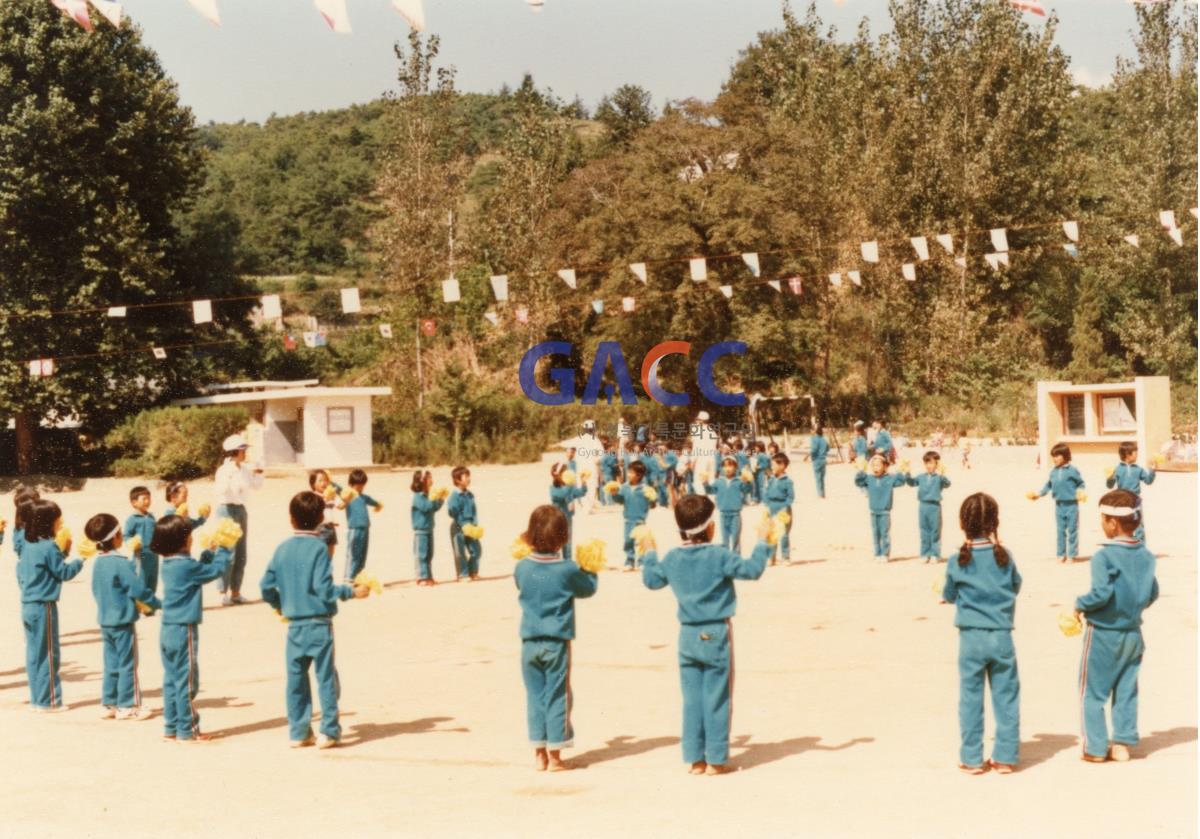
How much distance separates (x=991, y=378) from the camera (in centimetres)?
4925

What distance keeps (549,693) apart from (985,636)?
8.22 ft

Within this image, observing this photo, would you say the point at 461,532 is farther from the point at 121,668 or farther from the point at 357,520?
the point at 121,668

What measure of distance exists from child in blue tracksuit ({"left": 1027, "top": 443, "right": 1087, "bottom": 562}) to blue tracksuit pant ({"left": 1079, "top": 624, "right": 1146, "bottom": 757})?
8.90 meters

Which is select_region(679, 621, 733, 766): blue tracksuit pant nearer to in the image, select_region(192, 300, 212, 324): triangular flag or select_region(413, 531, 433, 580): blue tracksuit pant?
select_region(413, 531, 433, 580): blue tracksuit pant

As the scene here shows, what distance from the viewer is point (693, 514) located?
7.64 m

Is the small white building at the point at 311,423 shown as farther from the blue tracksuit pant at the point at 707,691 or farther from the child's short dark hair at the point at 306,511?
the blue tracksuit pant at the point at 707,691

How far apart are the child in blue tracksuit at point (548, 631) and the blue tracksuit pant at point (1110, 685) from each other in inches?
114

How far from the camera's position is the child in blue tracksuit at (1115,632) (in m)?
7.52

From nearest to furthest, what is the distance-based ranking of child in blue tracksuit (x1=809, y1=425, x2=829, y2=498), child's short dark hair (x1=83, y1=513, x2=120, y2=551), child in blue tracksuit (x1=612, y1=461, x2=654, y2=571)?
1. child's short dark hair (x1=83, y1=513, x2=120, y2=551)
2. child in blue tracksuit (x1=612, y1=461, x2=654, y2=571)
3. child in blue tracksuit (x1=809, y1=425, x2=829, y2=498)

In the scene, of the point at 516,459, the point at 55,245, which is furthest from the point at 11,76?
the point at 516,459

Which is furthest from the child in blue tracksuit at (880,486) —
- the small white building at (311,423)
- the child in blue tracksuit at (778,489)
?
the small white building at (311,423)

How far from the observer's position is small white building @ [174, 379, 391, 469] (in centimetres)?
4309

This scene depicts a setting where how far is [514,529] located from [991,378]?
96.2ft

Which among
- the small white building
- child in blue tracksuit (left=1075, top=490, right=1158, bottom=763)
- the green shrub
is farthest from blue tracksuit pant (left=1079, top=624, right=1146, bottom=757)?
the small white building
